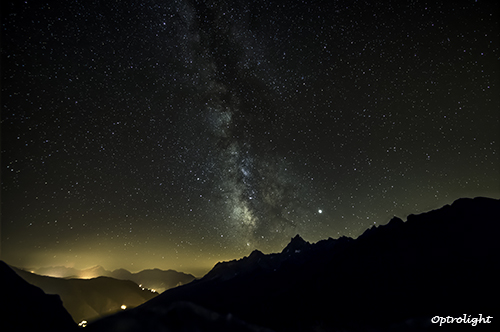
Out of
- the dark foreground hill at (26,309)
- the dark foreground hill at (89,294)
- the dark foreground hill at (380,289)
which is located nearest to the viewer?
the dark foreground hill at (26,309)

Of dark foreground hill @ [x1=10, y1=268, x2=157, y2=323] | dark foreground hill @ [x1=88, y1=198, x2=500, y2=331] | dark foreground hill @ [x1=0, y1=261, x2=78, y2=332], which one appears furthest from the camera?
dark foreground hill @ [x1=10, y1=268, x2=157, y2=323]

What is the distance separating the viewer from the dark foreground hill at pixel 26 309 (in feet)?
66.6

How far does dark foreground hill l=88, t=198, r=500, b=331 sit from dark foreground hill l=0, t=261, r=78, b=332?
5.24m

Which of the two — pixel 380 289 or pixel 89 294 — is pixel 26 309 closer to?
pixel 380 289

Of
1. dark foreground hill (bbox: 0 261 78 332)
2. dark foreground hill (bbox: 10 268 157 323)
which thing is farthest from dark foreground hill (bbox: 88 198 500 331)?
dark foreground hill (bbox: 10 268 157 323)

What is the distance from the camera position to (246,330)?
3484 centimetres

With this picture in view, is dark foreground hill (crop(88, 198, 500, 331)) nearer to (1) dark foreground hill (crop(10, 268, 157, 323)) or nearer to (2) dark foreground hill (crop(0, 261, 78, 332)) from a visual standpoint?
(2) dark foreground hill (crop(0, 261, 78, 332))

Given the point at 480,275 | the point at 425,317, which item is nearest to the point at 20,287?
the point at 425,317

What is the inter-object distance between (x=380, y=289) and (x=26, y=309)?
164 ft

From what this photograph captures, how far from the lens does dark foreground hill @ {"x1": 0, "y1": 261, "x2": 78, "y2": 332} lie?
66.6ft

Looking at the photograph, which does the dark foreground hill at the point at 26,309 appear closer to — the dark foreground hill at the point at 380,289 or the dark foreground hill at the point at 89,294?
the dark foreground hill at the point at 380,289

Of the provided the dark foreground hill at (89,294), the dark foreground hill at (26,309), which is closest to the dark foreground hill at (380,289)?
the dark foreground hill at (26,309)

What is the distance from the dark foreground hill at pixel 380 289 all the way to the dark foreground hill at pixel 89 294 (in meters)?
34.7

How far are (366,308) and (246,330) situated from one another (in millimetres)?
20393
